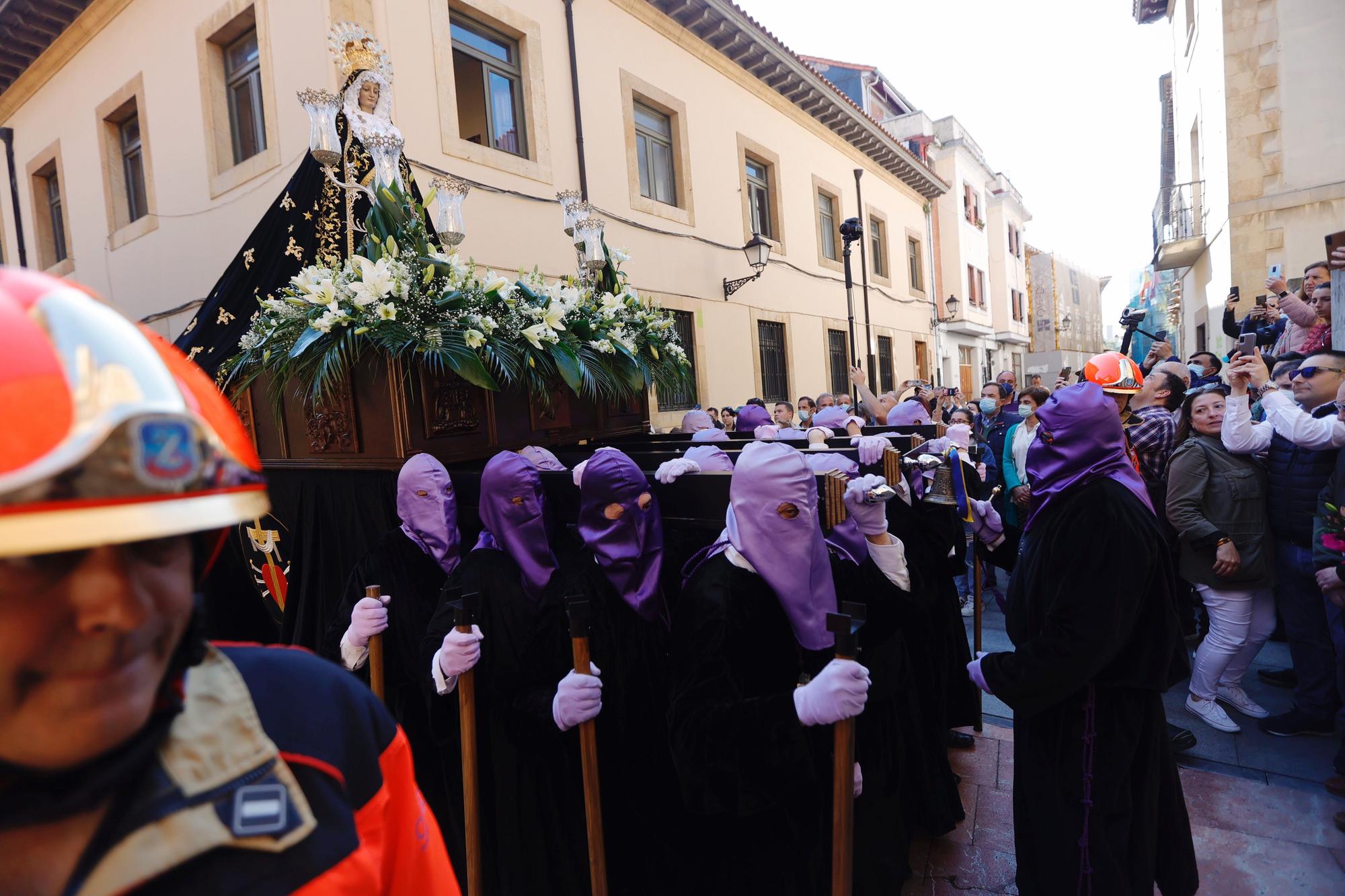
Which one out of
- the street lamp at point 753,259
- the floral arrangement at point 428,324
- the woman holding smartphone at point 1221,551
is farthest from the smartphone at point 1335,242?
the street lamp at point 753,259

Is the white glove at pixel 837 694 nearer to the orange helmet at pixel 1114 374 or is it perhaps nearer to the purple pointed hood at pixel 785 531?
the purple pointed hood at pixel 785 531

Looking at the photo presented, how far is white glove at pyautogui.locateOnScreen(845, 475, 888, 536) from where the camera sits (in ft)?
8.50

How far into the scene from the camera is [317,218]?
4.75 m

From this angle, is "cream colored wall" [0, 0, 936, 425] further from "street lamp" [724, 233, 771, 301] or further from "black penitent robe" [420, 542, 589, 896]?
"black penitent robe" [420, 542, 589, 896]

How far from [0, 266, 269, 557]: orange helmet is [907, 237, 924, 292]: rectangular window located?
20.8m

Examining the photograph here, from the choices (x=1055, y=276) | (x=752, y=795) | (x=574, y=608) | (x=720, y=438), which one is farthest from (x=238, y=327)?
(x=1055, y=276)

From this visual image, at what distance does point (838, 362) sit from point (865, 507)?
43.6ft

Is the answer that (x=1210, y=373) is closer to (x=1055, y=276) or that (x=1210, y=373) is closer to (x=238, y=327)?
(x=238, y=327)

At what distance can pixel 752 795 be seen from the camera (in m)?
2.05

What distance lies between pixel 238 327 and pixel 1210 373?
25.7 ft

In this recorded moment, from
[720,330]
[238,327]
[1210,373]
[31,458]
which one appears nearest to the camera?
[31,458]

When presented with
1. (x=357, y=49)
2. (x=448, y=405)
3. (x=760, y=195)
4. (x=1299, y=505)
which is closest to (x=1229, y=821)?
(x=1299, y=505)

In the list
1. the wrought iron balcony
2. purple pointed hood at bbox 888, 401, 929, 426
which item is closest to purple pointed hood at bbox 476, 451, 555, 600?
purple pointed hood at bbox 888, 401, 929, 426

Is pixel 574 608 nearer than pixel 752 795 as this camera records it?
No
